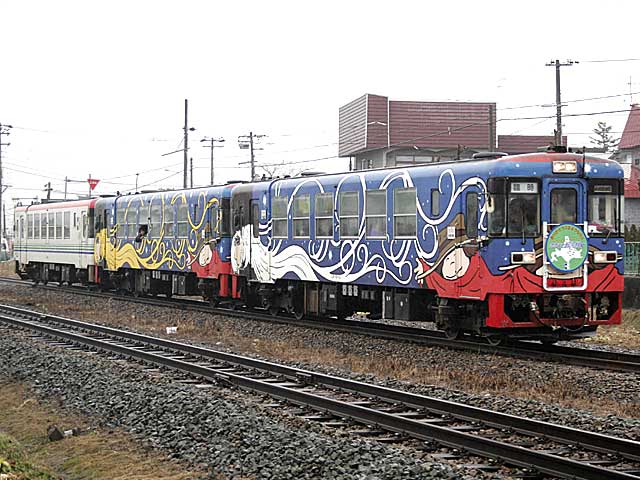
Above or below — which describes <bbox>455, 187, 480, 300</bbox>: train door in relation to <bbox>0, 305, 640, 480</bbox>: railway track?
above

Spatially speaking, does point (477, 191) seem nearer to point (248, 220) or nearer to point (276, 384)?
point (276, 384)

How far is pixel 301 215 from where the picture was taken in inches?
801

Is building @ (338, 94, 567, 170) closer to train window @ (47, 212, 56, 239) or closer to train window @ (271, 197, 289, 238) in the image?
train window @ (47, 212, 56, 239)

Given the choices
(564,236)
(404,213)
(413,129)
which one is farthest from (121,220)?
(413,129)

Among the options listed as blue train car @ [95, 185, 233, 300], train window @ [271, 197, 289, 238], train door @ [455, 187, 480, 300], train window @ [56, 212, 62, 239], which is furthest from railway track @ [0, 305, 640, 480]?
train window @ [56, 212, 62, 239]

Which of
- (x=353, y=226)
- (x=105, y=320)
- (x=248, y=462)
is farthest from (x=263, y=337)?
(x=248, y=462)

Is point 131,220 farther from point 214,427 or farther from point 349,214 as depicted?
point 214,427

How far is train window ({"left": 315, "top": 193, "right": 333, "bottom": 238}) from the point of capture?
19.2m

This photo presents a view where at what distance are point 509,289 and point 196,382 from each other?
5.03m

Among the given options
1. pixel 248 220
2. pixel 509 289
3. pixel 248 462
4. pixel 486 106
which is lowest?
Result: pixel 248 462

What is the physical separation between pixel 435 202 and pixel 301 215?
475 cm

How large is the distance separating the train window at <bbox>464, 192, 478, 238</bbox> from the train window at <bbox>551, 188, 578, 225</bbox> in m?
1.16

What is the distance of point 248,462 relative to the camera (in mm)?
8359

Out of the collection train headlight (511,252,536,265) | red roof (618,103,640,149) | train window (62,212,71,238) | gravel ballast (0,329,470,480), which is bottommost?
gravel ballast (0,329,470,480)
